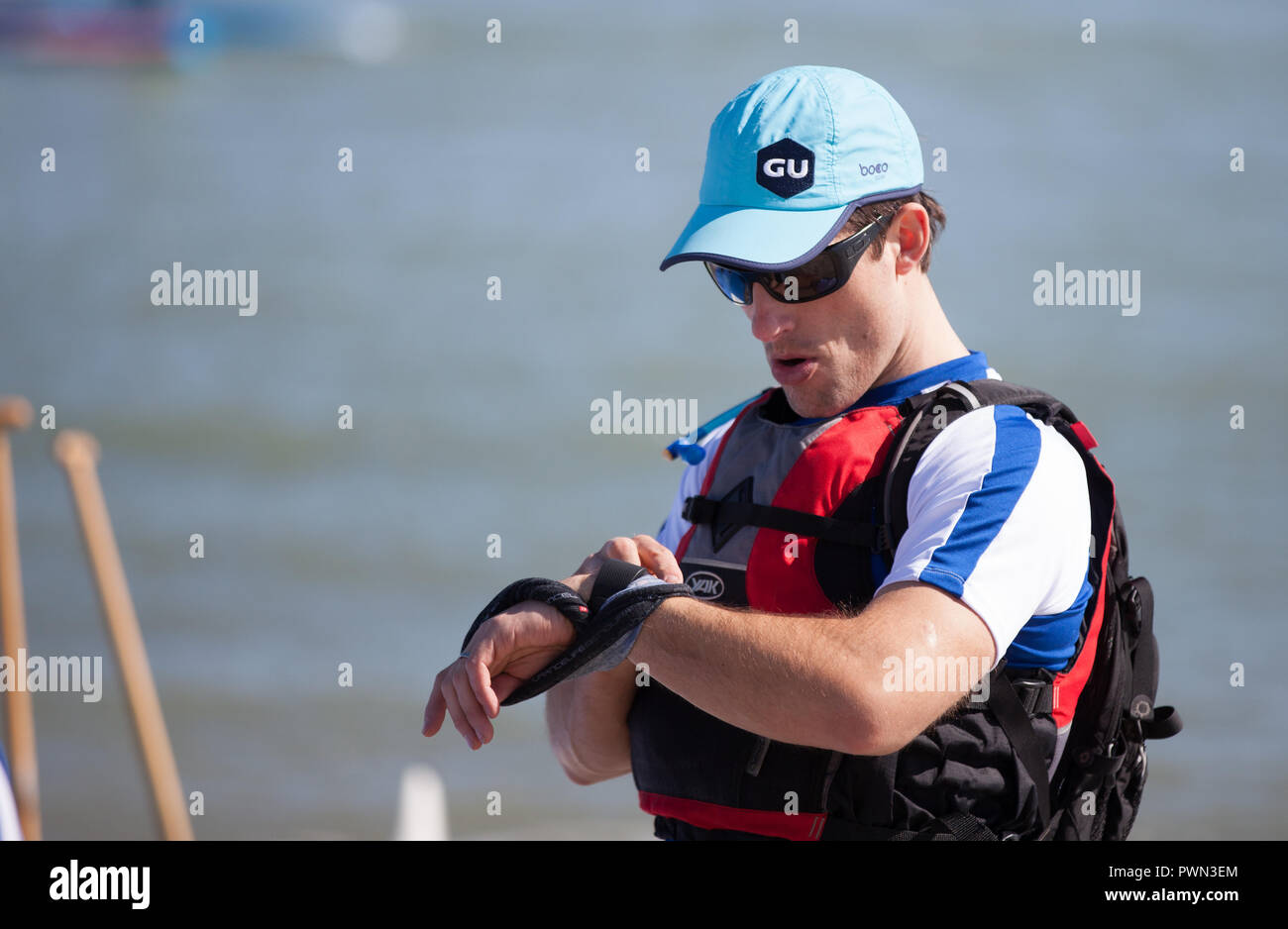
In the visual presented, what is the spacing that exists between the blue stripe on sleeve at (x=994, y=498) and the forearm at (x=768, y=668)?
16 centimetres

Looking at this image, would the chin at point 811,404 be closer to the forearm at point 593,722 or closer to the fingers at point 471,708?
the forearm at point 593,722

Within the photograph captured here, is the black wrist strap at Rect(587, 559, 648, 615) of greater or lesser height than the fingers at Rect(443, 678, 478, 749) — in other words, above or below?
above

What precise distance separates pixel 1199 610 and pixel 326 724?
17.8 ft

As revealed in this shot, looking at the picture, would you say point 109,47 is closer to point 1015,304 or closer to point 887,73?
point 887,73

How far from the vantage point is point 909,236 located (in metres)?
2.44

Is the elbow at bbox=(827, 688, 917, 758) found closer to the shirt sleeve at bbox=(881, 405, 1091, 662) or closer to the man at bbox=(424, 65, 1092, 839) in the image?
the man at bbox=(424, 65, 1092, 839)

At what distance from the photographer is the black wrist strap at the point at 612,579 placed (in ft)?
6.73

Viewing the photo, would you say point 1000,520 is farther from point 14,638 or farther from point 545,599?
point 14,638

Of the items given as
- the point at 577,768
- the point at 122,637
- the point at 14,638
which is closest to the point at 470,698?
the point at 577,768

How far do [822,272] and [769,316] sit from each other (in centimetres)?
12

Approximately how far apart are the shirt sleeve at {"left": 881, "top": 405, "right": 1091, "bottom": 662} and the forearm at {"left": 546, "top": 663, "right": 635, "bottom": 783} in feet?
2.14

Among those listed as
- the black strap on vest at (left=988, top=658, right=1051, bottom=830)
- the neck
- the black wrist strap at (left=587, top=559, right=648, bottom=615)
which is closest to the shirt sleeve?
the black strap on vest at (left=988, top=658, right=1051, bottom=830)

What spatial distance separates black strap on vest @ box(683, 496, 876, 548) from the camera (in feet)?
7.33

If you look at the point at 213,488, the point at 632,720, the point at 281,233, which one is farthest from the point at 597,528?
the point at 632,720
